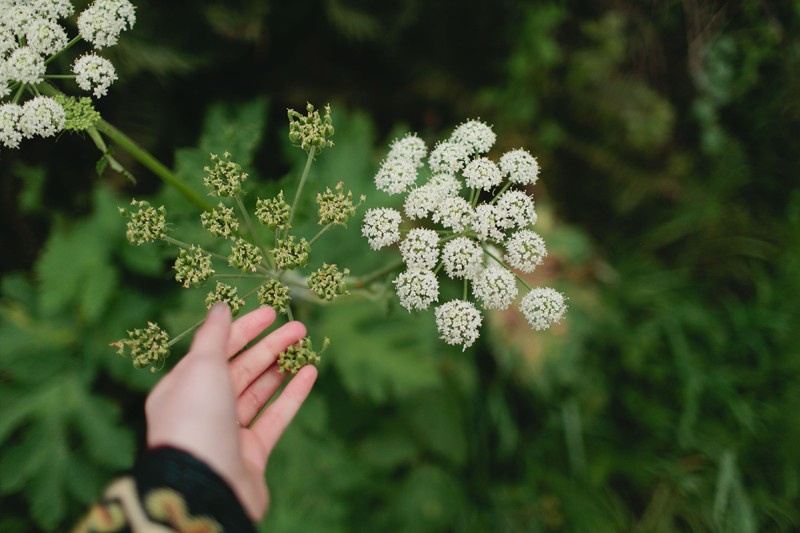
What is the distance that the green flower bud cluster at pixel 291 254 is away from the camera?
2.65m

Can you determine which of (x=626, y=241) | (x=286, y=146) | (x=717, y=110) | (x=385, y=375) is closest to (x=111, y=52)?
(x=286, y=146)

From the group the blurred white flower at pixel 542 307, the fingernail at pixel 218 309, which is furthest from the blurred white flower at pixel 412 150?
the fingernail at pixel 218 309

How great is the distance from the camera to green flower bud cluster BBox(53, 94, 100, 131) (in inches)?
104

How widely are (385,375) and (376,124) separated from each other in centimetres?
337

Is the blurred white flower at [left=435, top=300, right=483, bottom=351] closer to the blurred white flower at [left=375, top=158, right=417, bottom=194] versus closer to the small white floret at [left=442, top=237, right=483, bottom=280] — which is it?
the small white floret at [left=442, top=237, right=483, bottom=280]

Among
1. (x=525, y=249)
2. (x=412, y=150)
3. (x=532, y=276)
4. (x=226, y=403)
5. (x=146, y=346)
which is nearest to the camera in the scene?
(x=226, y=403)

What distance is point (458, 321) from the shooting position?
2.82 meters

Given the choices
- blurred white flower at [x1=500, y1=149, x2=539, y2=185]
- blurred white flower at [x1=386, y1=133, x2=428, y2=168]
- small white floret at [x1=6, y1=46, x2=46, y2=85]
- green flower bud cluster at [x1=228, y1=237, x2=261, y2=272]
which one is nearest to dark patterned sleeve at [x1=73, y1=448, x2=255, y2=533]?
green flower bud cluster at [x1=228, y1=237, x2=261, y2=272]

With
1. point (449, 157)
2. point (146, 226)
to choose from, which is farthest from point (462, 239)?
point (146, 226)

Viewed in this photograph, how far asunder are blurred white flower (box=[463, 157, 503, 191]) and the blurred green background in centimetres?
108

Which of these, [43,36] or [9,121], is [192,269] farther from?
[43,36]

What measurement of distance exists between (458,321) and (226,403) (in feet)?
4.55

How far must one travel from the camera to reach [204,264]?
104 inches

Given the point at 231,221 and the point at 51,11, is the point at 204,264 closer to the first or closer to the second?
the point at 231,221
